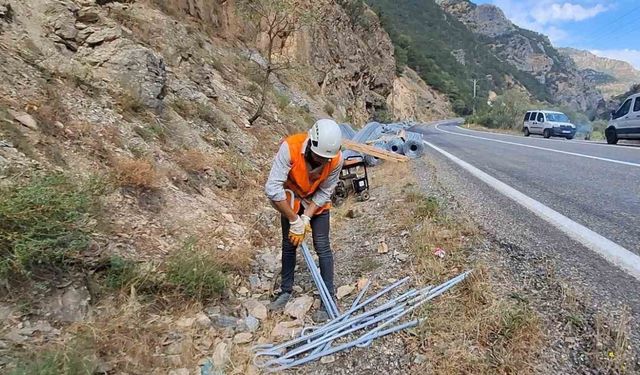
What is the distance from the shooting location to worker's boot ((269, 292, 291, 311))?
3.10 meters

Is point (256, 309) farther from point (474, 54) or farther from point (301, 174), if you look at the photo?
point (474, 54)

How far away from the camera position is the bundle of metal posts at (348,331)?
2416mm

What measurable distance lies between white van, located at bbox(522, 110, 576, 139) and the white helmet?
842 inches

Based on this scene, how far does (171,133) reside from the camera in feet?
19.3

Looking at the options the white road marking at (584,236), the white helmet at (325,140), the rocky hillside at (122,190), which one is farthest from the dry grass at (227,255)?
the white road marking at (584,236)

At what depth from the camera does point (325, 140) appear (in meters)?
2.61

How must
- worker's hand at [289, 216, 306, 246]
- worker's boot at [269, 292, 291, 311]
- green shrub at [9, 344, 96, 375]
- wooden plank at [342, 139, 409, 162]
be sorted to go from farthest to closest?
wooden plank at [342, 139, 409, 162] < worker's boot at [269, 292, 291, 311] < worker's hand at [289, 216, 306, 246] < green shrub at [9, 344, 96, 375]

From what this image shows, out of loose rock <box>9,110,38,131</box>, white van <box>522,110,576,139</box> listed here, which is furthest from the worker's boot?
white van <box>522,110,576,139</box>

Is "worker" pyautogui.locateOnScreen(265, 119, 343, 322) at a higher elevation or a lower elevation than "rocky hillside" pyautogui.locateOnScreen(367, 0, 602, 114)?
lower

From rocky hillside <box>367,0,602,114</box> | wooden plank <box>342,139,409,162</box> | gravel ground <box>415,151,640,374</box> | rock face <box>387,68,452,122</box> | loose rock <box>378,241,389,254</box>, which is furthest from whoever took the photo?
rocky hillside <box>367,0,602,114</box>

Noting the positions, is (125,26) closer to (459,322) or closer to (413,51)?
(459,322)

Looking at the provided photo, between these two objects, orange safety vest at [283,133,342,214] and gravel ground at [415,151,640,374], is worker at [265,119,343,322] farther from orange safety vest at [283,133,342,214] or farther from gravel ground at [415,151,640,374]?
gravel ground at [415,151,640,374]

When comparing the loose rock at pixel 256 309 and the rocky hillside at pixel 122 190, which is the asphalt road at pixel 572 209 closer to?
the loose rock at pixel 256 309

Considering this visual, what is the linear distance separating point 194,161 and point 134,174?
55.0 inches
